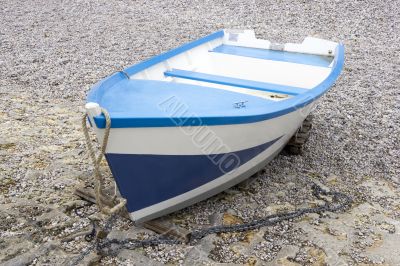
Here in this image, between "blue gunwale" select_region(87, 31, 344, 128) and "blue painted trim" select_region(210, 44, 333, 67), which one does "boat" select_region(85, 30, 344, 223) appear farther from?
"blue painted trim" select_region(210, 44, 333, 67)

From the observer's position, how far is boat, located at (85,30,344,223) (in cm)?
298

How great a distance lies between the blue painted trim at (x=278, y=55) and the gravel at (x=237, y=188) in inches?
33.1

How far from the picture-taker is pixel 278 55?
558 cm

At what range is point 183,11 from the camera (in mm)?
12141

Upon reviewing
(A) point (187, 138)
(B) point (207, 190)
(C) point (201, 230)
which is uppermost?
(A) point (187, 138)

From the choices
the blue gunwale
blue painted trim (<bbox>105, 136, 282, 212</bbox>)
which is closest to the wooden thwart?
blue painted trim (<bbox>105, 136, 282, 212</bbox>)

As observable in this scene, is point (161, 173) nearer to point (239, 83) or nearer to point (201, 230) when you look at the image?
point (201, 230)

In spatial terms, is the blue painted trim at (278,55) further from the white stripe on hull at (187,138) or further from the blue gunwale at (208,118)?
the white stripe on hull at (187,138)

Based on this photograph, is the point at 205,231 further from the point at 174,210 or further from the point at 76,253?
the point at 76,253

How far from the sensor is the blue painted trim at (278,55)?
536 centimetres

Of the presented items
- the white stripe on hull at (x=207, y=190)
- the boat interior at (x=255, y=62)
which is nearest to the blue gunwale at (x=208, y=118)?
the boat interior at (x=255, y=62)

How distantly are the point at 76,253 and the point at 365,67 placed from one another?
6418 millimetres

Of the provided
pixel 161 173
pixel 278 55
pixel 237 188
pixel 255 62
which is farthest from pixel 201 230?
pixel 278 55

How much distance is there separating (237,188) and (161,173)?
1162mm
